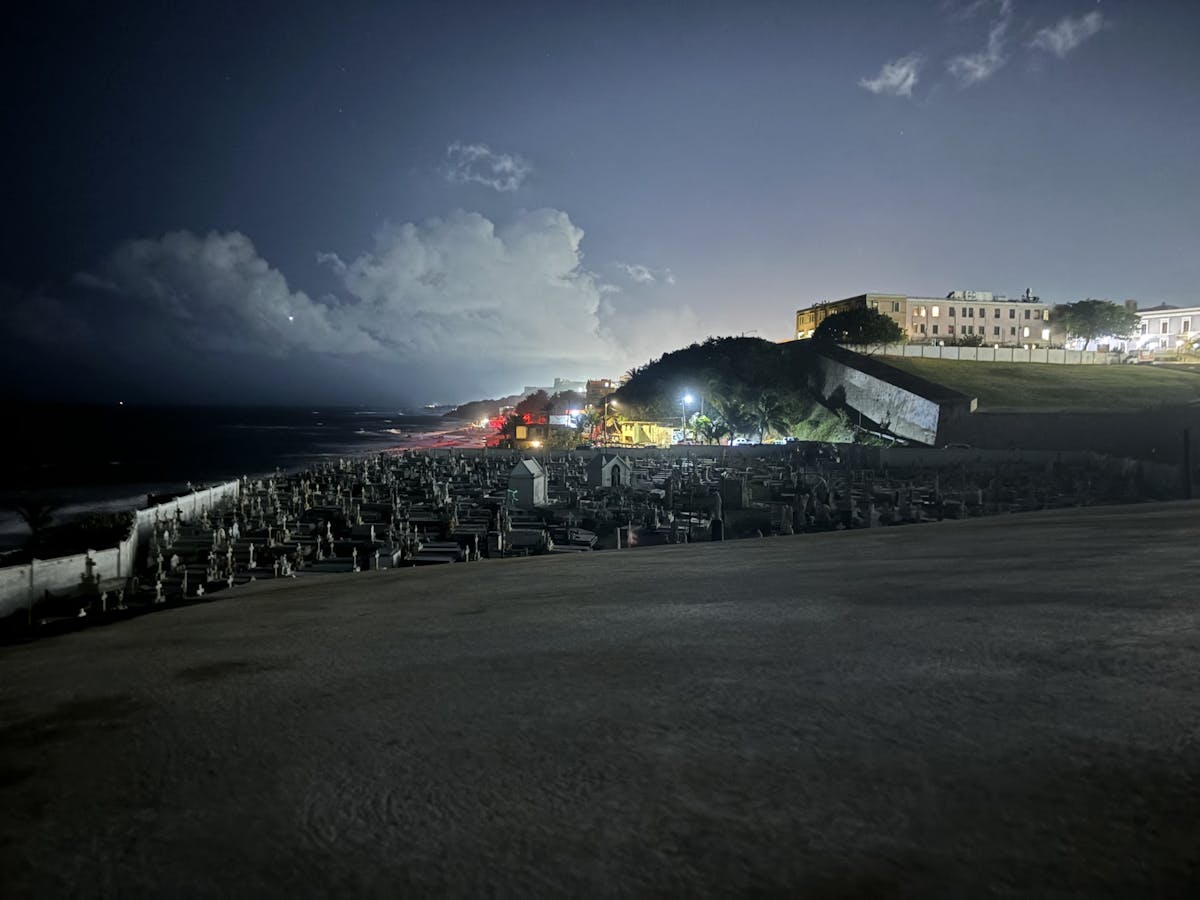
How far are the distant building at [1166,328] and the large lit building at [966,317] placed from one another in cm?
1009

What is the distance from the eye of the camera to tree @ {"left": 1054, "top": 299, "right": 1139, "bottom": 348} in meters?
83.7

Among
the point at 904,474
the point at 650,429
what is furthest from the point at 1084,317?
the point at 904,474

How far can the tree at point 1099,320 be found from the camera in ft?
275

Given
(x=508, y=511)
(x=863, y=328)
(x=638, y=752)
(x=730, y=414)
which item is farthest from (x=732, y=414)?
(x=638, y=752)

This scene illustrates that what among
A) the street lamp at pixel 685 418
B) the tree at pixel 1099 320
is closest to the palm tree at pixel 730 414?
the street lamp at pixel 685 418

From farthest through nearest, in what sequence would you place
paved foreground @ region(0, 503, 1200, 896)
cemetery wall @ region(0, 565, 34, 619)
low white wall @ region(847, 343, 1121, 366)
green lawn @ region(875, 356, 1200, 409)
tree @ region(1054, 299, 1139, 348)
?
tree @ region(1054, 299, 1139, 348) < low white wall @ region(847, 343, 1121, 366) < green lawn @ region(875, 356, 1200, 409) < cemetery wall @ region(0, 565, 34, 619) < paved foreground @ region(0, 503, 1200, 896)

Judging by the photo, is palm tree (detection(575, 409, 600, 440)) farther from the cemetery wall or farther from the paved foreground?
the paved foreground

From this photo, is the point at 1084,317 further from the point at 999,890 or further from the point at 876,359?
the point at 999,890

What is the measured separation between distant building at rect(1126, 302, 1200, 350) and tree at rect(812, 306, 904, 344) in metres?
33.4

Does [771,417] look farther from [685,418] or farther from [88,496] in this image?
[88,496]

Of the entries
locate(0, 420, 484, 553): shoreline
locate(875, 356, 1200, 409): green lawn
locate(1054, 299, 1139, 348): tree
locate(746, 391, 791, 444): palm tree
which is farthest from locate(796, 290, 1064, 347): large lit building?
locate(0, 420, 484, 553): shoreline

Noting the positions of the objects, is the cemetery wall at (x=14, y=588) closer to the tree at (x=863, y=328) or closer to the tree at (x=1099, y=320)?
the tree at (x=863, y=328)

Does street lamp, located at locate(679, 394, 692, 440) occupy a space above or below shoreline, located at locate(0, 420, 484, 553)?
above

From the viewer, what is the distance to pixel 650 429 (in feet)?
236
